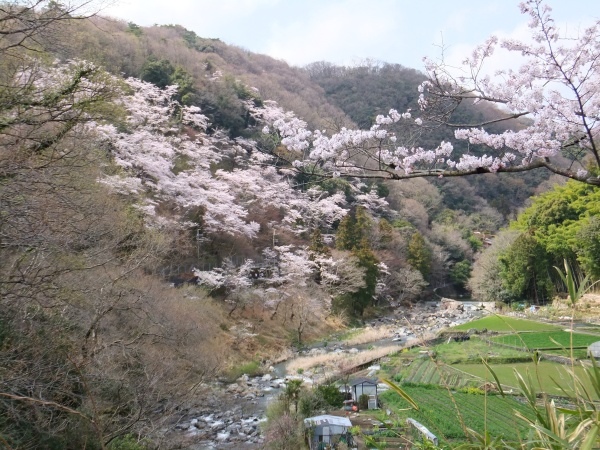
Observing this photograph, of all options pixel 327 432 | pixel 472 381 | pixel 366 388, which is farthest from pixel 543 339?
pixel 327 432

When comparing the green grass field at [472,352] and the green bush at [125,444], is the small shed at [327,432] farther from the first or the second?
the green grass field at [472,352]

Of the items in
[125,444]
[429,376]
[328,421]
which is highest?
[125,444]

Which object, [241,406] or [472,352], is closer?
[241,406]

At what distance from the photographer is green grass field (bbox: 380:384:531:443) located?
29.2ft

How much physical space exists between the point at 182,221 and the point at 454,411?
1165 centimetres

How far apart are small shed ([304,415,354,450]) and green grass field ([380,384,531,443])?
1.21 m

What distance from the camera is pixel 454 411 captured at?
9828 millimetres

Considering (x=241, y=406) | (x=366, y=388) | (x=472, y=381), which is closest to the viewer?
(x=241, y=406)

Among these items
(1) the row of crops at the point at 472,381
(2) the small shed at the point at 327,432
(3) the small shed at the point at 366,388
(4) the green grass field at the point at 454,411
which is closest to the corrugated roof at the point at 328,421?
(2) the small shed at the point at 327,432

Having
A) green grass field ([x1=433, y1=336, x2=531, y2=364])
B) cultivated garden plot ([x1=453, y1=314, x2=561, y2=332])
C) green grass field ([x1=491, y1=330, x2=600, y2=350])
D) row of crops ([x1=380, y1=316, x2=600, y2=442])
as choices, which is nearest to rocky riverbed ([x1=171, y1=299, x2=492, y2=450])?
row of crops ([x1=380, y1=316, x2=600, y2=442])

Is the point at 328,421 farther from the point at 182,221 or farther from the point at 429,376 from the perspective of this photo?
the point at 182,221

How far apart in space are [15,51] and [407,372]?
1291 cm

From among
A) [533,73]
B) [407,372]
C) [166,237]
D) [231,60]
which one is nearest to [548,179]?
[231,60]

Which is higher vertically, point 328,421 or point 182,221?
point 182,221
